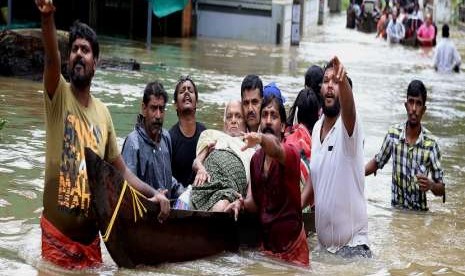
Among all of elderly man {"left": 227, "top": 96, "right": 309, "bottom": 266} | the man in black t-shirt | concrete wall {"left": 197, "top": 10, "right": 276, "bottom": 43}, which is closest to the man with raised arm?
elderly man {"left": 227, "top": 96, "right": 309, "bottom": 266}

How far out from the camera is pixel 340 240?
709 cm

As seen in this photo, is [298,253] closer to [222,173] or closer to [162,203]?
[222,173]

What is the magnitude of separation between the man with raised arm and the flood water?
0.47m

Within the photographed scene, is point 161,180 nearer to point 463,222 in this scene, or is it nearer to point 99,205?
point 99,205

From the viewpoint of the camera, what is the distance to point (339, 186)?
6.90 metres

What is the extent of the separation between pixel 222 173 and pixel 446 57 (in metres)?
18.6

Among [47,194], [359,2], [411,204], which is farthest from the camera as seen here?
[359,2]

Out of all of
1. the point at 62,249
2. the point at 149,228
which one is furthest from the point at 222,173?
the point at 62,249

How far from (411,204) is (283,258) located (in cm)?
265

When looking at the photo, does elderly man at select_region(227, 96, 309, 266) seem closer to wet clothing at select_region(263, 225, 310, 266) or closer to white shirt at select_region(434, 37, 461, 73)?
wet clothing at select_region(263, 225, 310, 266)

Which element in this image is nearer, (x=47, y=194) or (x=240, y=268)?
(x=47, y=194)

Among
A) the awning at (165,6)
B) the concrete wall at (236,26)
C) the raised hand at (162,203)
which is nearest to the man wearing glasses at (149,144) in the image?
the raised hand at (162,203)

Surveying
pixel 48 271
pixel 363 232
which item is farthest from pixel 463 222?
pixel 48 271

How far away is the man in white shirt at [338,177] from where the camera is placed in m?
6.77
